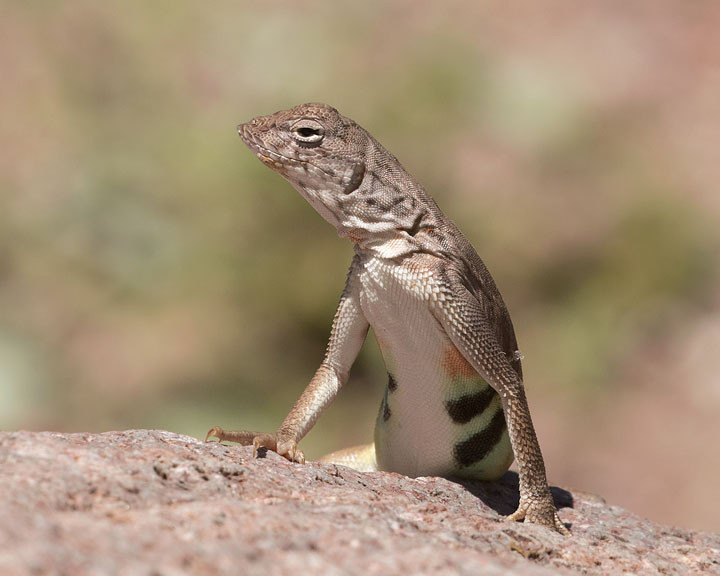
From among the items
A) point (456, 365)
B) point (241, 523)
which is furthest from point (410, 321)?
point (241, 523)

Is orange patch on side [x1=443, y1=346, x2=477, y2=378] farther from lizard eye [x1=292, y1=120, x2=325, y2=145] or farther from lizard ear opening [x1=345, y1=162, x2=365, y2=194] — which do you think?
lizard eye [x1=292, y1=120, x2=325, y2=145]

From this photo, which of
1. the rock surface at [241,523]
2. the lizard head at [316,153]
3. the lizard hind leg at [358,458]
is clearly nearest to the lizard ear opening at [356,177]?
the lizard head at [316,153]

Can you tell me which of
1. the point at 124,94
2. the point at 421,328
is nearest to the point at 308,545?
the point at 421,328

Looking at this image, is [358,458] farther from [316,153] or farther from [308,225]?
[308,225]

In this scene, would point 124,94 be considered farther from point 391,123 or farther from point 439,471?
point 439,471

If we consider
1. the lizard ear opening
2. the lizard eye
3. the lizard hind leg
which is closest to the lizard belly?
the lizard hind leg

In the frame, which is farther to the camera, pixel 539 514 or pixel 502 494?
pixel 502 494

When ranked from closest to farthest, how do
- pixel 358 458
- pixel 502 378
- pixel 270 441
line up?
pixel 270 441 → pixel 502 378 → pixel 358 458

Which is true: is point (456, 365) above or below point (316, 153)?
below
